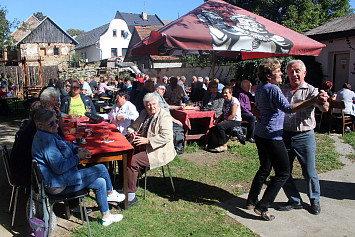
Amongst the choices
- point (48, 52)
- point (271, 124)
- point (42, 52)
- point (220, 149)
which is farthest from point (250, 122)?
point (42, 52)

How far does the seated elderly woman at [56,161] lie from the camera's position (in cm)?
295

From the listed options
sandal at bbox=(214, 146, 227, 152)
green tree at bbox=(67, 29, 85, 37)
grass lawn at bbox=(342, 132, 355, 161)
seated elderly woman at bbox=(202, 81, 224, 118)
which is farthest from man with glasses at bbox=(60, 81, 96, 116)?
green tree at bbox=(67, 29, 85, 37)

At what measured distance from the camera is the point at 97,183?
10.9 ft

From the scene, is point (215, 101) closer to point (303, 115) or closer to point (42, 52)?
point (303, 115)

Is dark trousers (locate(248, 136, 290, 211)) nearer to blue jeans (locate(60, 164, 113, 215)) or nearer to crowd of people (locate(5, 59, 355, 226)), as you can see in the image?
crowd of people (locate(5, 59, 355, 226))

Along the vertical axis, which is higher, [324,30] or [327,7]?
[327,7]

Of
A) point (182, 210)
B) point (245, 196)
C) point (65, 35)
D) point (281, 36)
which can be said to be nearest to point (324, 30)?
point (281, 36)

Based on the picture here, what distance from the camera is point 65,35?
131ft

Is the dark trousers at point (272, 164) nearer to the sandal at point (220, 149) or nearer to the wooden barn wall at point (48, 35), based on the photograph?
the sandal at point (220, 149)

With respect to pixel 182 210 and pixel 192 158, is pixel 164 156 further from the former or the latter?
pixel 192 158

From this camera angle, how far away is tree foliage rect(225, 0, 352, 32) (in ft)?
78.3

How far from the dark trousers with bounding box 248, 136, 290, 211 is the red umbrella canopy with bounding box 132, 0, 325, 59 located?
79.7 inches

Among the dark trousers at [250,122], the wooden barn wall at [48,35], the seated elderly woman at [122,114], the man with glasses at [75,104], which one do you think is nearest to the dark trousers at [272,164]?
the seated elderly woman at [122,114]

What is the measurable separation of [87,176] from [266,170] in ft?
6.57
